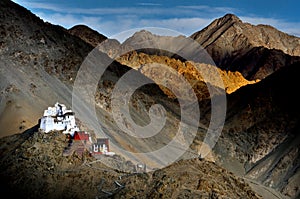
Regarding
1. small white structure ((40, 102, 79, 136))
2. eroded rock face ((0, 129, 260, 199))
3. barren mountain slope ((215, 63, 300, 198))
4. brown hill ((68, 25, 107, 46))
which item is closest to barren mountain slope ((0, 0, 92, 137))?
small white structure ((40, 102, 79, 136))

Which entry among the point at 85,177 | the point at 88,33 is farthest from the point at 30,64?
the point at 88,33

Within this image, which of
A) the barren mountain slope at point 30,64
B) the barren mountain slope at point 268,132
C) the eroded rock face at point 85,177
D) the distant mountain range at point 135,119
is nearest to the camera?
the eroded rock face at point 85,177

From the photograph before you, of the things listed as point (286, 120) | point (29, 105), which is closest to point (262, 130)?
point (286, 120)

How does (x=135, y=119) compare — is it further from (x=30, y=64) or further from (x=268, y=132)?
(x=268, y=132)

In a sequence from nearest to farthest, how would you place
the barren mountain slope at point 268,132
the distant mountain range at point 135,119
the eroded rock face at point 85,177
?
the eroded rock face at point 85,177, the distant mountain range at point 135,119, the barren mountain slope at point 268,132

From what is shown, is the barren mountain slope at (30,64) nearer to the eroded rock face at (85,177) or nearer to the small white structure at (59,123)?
the small white structure at (59,123)

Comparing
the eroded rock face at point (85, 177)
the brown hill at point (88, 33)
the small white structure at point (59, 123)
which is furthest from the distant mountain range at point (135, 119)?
the brown hill at point (88, 33)

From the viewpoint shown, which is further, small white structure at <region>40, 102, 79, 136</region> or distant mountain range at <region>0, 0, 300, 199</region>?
small white structure at <region>40, 102, 79, 136</region>

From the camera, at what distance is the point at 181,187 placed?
3622cm

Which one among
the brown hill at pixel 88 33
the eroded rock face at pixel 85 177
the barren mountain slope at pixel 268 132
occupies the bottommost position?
the eroded rock face at pixel 85 177

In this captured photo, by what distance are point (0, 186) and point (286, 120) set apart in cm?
7729

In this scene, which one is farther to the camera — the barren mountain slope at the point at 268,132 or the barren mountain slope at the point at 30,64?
the barren mountain slope at the point at 268,132

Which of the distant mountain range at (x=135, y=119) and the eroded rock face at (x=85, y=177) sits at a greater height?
the distant mountain range at (x=135, y=119)

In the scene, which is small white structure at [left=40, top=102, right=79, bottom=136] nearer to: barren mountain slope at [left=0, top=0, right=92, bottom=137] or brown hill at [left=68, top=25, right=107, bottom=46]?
barren mountain slope at [left=0, top=0, right=92, bottom=137]
